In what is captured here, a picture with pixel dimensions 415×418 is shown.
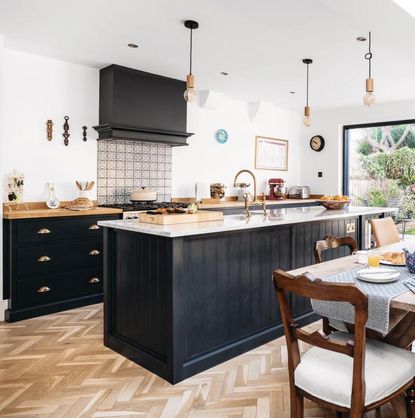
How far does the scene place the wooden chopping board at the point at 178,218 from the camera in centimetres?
263

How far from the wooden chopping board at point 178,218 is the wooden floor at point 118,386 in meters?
0.95

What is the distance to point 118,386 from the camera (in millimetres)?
2406

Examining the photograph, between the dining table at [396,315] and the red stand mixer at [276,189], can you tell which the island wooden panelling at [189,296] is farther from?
the red stand mixer at [276,189]

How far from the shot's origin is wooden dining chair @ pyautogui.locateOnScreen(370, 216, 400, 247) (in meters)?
3.34

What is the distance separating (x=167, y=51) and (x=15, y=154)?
1807mm

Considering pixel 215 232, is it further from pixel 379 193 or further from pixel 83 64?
pixel 379 193

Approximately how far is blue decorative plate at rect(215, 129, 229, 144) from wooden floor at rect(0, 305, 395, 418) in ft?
12.0

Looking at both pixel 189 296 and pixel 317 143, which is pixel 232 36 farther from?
pixel 317 143

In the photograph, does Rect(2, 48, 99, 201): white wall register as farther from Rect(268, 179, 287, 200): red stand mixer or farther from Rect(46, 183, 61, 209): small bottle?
Rect(268, 179, 287, 200): red stand mixer

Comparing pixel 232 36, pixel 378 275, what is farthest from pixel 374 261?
pixel 232 36

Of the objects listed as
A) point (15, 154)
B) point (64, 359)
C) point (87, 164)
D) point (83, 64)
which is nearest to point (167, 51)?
point (83, 64)

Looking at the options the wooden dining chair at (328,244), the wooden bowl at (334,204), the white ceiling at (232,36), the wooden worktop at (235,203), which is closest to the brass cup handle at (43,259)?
the wooden worktop at (235,203)

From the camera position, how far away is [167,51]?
4012mm

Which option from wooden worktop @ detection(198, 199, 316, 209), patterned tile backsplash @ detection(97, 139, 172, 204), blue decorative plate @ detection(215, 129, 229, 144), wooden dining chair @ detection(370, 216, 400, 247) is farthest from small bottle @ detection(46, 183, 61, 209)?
wooden dining chair @ detection(370, 216, 400, 247)
